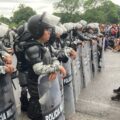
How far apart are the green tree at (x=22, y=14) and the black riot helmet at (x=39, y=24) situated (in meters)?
44.4

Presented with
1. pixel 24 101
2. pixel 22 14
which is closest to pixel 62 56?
pixel 24 101

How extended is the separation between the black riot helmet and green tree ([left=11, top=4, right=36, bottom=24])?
146ft

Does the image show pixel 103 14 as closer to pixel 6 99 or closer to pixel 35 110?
pixel 6 99

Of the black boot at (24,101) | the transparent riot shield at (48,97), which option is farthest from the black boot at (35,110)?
the black boot at (24,101)

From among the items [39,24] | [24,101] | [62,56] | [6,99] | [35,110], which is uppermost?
[39,24]

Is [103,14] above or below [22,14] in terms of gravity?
below

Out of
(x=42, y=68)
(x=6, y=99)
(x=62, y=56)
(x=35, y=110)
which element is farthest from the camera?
(x=62, y=56)

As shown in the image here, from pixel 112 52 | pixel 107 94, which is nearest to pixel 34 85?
pixel 107 94

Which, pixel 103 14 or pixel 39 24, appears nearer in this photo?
pixel 39 24

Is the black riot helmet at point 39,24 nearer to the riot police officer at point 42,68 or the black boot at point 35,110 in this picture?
the riot police officer at point 42,68

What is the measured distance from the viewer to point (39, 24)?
15.5 ft

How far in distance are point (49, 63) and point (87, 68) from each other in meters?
5.41

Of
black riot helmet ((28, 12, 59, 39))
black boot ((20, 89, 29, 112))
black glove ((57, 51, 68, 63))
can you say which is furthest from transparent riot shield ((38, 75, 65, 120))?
black boot ((20, 89, 29, 112))

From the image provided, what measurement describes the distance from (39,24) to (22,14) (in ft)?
155
